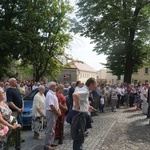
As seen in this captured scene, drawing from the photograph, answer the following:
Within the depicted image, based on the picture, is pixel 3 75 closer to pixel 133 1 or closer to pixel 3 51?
pixel 3 51

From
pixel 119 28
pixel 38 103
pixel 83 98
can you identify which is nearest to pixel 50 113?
pixel 38 103

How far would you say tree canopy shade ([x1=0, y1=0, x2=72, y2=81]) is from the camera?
3025 centimetres

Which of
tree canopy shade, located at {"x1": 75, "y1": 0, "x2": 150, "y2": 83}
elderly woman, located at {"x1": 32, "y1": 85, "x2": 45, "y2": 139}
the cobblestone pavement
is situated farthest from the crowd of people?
tree canopy shade, located at {"x1": 75, "y1": 0, "x2": 150, "y2": 83}

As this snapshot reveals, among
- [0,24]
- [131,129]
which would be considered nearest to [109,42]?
[0,24]

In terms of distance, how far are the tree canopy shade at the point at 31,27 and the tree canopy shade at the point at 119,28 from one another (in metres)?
5.16

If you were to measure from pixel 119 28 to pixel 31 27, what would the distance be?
9612 mm

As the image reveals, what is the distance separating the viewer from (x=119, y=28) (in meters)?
29.4

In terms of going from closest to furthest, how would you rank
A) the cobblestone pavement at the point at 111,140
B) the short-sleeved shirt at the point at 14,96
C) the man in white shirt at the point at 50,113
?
the man in white shirt at the point at 50,113 < the cobblestone pavement at the point at 111,140 < the short-sleeved shirt at the point at 14,96

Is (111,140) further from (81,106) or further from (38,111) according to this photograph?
(81,106)

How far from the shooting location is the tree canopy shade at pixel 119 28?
29266 millimetres

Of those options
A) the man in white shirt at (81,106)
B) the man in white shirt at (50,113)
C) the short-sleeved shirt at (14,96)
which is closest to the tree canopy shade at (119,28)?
the short-sleeved shirt at (14,96)

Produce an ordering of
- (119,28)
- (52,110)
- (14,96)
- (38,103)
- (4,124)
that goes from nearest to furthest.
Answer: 1. (4,124)
2. (52,110)
3. (14,96)
4. (38,103)
5. (119,28)

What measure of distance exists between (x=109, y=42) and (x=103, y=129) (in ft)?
63.8

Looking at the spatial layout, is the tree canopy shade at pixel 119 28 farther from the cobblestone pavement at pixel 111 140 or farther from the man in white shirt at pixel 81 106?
the man in white shirt at pixel 81 106
